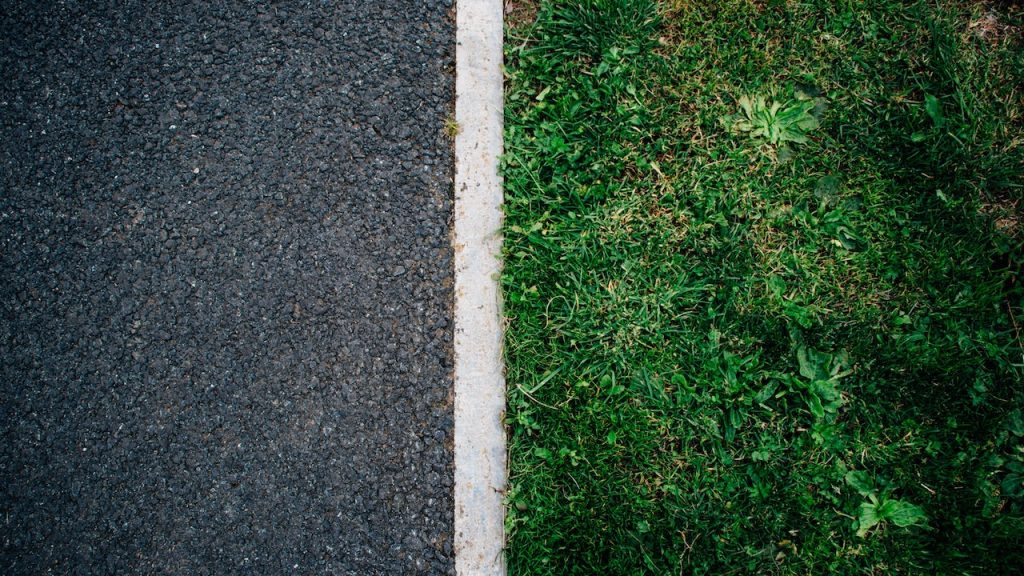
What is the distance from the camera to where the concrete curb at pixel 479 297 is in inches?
88.5

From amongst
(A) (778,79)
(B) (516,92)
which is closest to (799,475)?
(A) (778,79)

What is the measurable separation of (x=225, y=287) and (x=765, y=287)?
7.71ft

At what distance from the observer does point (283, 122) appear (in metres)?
2.47

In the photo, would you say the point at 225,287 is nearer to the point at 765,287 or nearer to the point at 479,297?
the point at 479,297

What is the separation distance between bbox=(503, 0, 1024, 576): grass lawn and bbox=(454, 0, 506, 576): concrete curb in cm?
8

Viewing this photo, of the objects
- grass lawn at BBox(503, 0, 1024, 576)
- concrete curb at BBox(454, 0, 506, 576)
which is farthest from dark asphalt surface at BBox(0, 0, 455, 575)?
grass lawn at BBox(503, 0, 1024, 576)

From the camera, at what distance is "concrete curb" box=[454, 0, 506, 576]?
7.38 feet

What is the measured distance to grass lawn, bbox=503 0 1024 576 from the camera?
219 centimetres

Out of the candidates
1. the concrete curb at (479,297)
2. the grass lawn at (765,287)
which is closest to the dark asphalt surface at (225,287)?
the concrete curb at (479,297)

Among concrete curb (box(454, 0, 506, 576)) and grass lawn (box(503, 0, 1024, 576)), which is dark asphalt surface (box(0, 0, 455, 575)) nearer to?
concrete curb (box(454, 0, 506, 576))

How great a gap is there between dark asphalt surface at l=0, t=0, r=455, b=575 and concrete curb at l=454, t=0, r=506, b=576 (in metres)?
0.07

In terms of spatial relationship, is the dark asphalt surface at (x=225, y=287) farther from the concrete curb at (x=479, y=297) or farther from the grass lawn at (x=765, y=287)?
the grass lawn at (x=765, y=287)

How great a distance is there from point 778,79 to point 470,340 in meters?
1.85

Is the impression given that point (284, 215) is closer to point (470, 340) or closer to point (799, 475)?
point (470, 340)
